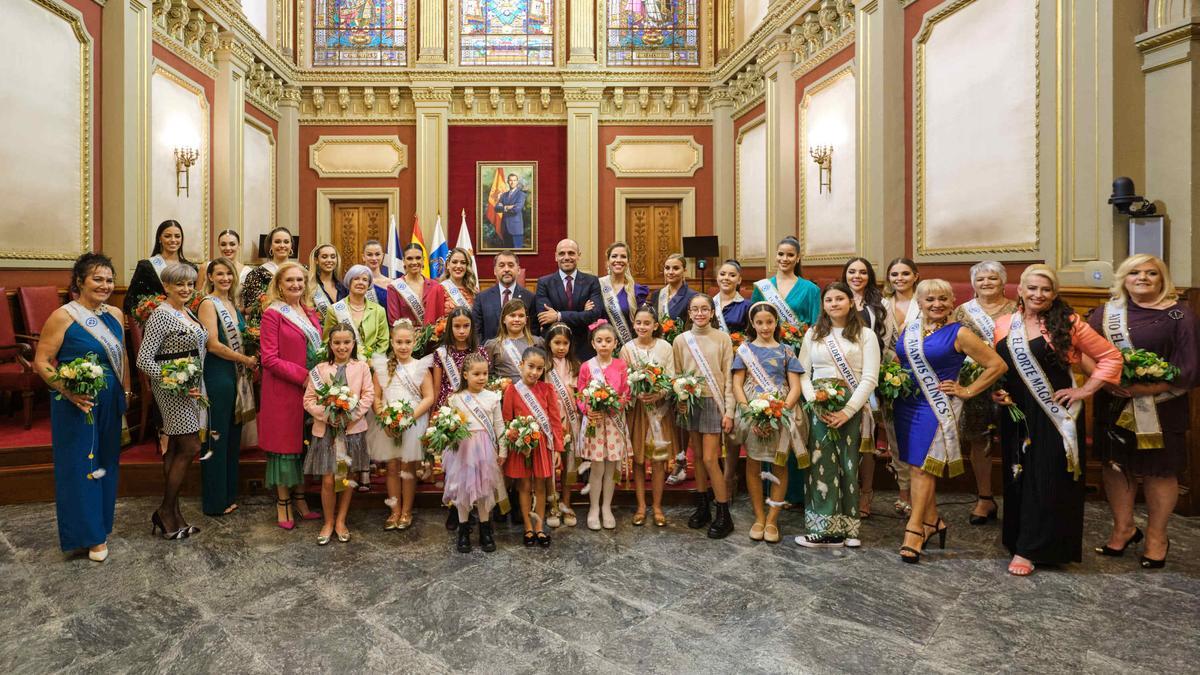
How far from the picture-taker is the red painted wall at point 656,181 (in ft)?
37.9

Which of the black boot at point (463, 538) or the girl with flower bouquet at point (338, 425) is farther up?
the girl with flower bouquet at point (338, 425)

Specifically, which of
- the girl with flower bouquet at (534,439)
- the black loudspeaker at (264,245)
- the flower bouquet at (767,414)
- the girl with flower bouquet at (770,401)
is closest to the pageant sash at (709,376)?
the girl with flower bouquet at (770,401)

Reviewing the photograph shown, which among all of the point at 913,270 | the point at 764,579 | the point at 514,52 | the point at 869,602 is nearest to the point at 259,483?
the point at 764,579

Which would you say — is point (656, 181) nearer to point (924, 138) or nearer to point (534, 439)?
point (924, 138)

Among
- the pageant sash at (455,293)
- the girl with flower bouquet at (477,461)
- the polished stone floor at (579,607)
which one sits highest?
the pageant sash at (455,293)

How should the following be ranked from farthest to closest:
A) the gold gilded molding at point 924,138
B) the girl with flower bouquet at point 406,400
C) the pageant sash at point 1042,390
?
1. the gold gilded molding at point 924,138
2. the girl with flower bouquet at point 406,400
3. the pageant sash at point 1042,390

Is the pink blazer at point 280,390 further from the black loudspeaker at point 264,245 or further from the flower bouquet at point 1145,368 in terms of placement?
the black loudspeaker at point 264,245

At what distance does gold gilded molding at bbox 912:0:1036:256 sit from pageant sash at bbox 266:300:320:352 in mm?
5391

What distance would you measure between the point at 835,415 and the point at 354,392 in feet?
9.19

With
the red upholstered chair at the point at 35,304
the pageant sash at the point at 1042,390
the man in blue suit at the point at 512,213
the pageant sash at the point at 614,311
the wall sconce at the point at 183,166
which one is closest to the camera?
the pageant sash at the point at 1042,390

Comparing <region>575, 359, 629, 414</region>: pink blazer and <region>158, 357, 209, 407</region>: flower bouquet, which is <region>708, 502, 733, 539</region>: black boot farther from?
<region>158, 357, 209, 407</region>: flower bouquet

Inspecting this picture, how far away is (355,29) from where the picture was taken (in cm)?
1131

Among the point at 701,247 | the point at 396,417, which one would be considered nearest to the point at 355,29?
the point at 701,247

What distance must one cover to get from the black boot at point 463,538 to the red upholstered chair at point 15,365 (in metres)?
3.92
